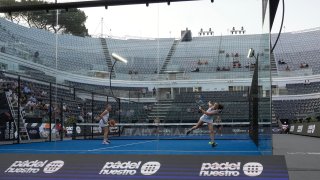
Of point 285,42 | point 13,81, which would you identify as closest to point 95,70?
point 13,81

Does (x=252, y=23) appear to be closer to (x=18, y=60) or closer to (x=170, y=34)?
(x=170, y=34)

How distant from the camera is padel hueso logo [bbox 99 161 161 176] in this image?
20.5 feet

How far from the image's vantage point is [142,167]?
6.34m

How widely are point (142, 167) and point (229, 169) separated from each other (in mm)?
1220

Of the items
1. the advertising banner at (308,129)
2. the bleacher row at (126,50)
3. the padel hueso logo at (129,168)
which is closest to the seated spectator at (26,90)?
the bleacher row at (126,50)

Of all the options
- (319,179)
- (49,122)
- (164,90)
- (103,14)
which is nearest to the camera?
(319,179)

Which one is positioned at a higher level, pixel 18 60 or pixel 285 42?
pixel 285 42

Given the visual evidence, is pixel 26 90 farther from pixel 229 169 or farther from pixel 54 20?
pixel 229 169

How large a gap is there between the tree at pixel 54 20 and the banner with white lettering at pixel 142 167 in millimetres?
3833

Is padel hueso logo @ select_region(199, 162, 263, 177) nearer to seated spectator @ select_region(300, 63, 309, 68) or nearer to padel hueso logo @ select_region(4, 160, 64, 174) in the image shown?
padel hueso logo @ select_region(4, 160, 64, 174)

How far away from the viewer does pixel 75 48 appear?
1209cm

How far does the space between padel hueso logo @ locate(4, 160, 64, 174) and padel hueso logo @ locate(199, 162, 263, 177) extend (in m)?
2.13

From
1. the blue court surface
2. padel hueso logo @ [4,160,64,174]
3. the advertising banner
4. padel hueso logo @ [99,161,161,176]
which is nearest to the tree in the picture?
the blue court surface

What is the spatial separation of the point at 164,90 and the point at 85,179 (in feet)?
20.8
